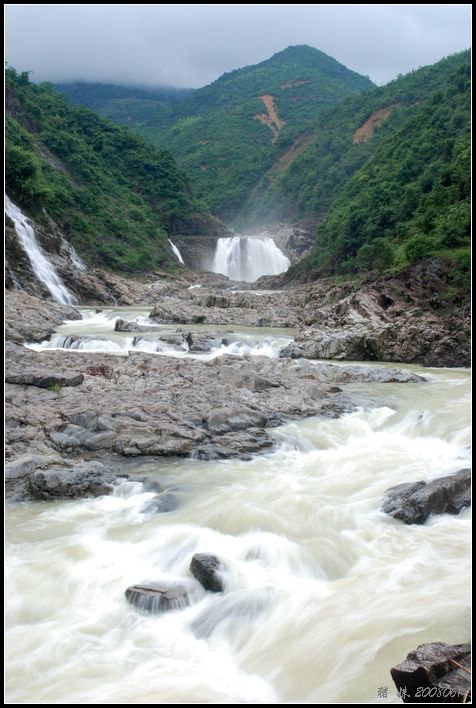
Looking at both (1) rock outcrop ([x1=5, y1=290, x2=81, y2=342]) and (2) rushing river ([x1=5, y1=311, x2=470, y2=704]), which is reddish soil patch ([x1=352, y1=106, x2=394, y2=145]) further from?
(2) rushing river ([x1=5, y1=311, x2=470, y2=704])

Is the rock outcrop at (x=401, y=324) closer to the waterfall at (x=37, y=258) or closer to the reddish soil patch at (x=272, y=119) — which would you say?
the waterfall at (x=37, y=258)

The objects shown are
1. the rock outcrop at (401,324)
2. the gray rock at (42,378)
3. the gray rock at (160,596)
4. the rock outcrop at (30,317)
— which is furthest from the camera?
the rock outcrop at (30,317)

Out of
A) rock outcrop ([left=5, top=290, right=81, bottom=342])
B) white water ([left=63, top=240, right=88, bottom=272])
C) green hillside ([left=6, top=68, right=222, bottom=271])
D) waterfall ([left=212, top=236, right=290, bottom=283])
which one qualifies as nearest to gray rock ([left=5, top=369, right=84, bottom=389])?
rock outcrop ([left=5, top=290, right=81, bottom=342])

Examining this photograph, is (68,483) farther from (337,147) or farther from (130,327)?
(337,147)

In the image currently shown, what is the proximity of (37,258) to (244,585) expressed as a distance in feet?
96.1

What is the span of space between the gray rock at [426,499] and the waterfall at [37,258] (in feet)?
86.3

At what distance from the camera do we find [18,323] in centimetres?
2275

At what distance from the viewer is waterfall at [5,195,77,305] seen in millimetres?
32125

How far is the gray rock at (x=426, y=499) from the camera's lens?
802 centimetres

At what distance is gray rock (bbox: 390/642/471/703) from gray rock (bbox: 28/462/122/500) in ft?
19.8

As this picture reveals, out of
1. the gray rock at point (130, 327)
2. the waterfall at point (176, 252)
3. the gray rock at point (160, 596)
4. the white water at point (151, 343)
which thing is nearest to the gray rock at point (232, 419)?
the gray rock at point (160, 596)

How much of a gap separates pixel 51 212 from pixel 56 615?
35.9m

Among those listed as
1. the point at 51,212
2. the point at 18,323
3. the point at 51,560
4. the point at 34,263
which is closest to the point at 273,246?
the point at 51,212

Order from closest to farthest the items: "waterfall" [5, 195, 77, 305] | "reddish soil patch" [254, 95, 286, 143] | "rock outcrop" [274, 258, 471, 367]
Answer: "rock outcrop" [274, 258, 471, 367], "waterfall" [5, 195, 77, 305], "reddish soil patch" [254, 95, 286, 143]
